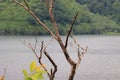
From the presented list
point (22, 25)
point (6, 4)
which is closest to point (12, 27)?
point (22, 25)

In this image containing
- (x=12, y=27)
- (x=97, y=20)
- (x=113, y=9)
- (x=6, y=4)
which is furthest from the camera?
(x=113, y=9)

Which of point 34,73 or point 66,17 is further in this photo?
point 66,17

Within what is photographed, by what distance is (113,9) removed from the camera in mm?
187250

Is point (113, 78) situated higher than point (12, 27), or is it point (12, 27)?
point (113, 78)

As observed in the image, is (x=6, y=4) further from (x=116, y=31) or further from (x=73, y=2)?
(x=116, y=31)

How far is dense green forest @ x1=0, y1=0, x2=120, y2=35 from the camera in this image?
15138 cm

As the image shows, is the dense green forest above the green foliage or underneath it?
underneath

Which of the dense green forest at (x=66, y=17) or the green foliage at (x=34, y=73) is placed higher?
the green foliage at (x=34, y=73)

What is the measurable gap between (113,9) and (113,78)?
13978 cm

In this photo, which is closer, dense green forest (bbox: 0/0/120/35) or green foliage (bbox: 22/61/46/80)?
green foliage (bbox: 22/61/46/80)

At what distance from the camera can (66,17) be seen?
16300 centimetres

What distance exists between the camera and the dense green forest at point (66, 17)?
151 metres

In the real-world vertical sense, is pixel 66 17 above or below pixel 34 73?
below

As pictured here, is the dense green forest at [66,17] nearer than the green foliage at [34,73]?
No
